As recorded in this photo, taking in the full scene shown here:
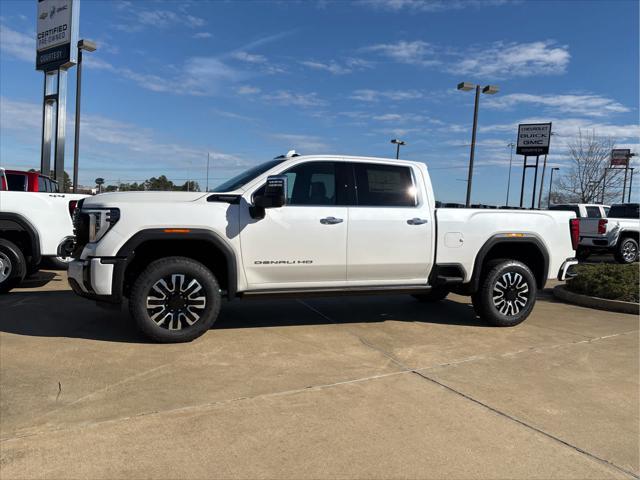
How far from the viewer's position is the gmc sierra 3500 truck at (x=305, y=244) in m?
4.89

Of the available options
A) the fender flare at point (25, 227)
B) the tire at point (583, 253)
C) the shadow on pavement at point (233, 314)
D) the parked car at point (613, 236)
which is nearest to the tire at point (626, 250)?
the parked car at point (613, 236)

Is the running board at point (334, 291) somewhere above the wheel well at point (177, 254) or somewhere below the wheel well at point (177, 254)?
below

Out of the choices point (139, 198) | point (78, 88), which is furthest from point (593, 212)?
point (78, 88)

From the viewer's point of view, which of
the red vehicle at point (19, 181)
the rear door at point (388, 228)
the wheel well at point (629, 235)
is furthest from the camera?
the wheel well at point (629, 235)

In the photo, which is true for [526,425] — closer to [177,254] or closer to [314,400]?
[314,400]

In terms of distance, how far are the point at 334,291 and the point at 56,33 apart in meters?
18.6

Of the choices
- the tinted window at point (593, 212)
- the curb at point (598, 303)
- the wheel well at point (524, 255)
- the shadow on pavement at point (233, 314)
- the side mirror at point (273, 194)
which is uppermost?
the tinted window at point (593, 212)

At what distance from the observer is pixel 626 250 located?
14953 millimetres

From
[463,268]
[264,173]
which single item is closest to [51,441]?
[264,173]

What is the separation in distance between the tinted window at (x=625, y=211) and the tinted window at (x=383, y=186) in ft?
45.6

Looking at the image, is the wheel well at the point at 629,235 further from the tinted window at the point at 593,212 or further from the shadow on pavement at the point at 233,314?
the shadow on pavement at the point at 233,314

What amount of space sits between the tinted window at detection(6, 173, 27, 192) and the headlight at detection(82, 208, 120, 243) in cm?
431

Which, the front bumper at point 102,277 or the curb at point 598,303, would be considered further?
the curb at point 598,303

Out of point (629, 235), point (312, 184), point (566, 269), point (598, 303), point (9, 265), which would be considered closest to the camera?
point (312, 184)
